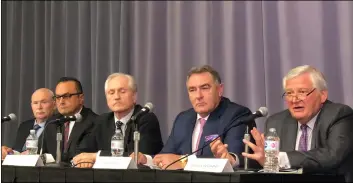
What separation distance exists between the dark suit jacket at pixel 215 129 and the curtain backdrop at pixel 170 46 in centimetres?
101

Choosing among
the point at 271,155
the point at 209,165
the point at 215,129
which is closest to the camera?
the point at 209,165

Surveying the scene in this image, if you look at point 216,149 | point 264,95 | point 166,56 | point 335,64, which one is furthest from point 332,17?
point 216,149

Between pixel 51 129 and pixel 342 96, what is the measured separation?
2.27 m

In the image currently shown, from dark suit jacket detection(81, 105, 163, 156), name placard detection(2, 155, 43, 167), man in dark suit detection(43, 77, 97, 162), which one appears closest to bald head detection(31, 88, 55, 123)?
man in dark suit detection(43, 77, 97, 162)

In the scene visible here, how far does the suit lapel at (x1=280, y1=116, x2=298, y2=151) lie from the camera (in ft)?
9.90

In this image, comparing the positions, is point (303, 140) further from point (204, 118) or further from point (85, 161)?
point (85, 161)

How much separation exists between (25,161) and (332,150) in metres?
1.69

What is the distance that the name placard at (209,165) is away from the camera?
2.21 m

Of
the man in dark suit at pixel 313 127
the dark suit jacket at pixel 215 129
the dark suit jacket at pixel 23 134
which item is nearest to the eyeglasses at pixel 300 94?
the man in dark suit at pixel 313 127

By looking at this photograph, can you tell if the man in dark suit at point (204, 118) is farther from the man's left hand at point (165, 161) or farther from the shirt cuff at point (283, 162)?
the shirt cuff at point (283, 162)

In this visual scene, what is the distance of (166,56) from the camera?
511 cm

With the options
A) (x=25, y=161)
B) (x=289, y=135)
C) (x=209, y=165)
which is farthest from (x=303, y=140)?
(x=25, y=161)

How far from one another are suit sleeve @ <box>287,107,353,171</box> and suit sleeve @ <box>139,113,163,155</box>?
129 centimetres

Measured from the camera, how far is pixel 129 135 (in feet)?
11.7
